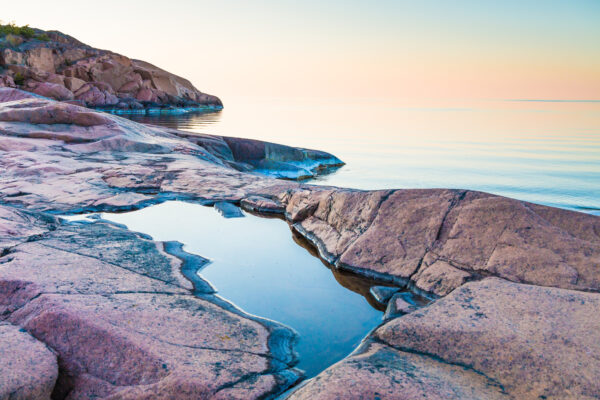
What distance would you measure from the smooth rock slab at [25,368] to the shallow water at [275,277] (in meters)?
1.26

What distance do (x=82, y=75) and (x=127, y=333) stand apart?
143 ft

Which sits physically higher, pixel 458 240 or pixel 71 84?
pixel 71 84

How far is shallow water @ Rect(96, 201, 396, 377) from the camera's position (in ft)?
9.11

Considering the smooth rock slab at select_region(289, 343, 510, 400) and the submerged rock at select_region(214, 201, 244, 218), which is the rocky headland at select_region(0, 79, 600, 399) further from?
the submerged rock at select_region(214, 201, 244, 218)

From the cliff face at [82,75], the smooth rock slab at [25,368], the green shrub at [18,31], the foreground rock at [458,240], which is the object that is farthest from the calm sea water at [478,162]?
the green shrub at [18,31]

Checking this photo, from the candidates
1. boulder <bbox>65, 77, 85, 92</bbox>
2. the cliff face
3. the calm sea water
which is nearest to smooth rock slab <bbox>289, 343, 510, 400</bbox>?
the calm sea water

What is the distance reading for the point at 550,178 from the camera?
1264 cm

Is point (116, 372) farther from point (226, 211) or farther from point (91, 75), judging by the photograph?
point (91, 75)

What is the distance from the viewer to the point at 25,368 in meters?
1.91

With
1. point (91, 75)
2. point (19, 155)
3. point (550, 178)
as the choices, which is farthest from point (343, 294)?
point (91, 75)

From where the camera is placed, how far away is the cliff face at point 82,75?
33244 millimetres

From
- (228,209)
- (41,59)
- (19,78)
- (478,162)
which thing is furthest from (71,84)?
(228,209)

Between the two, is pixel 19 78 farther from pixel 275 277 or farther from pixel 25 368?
pixel 25 368

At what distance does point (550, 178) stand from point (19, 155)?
13.3m
